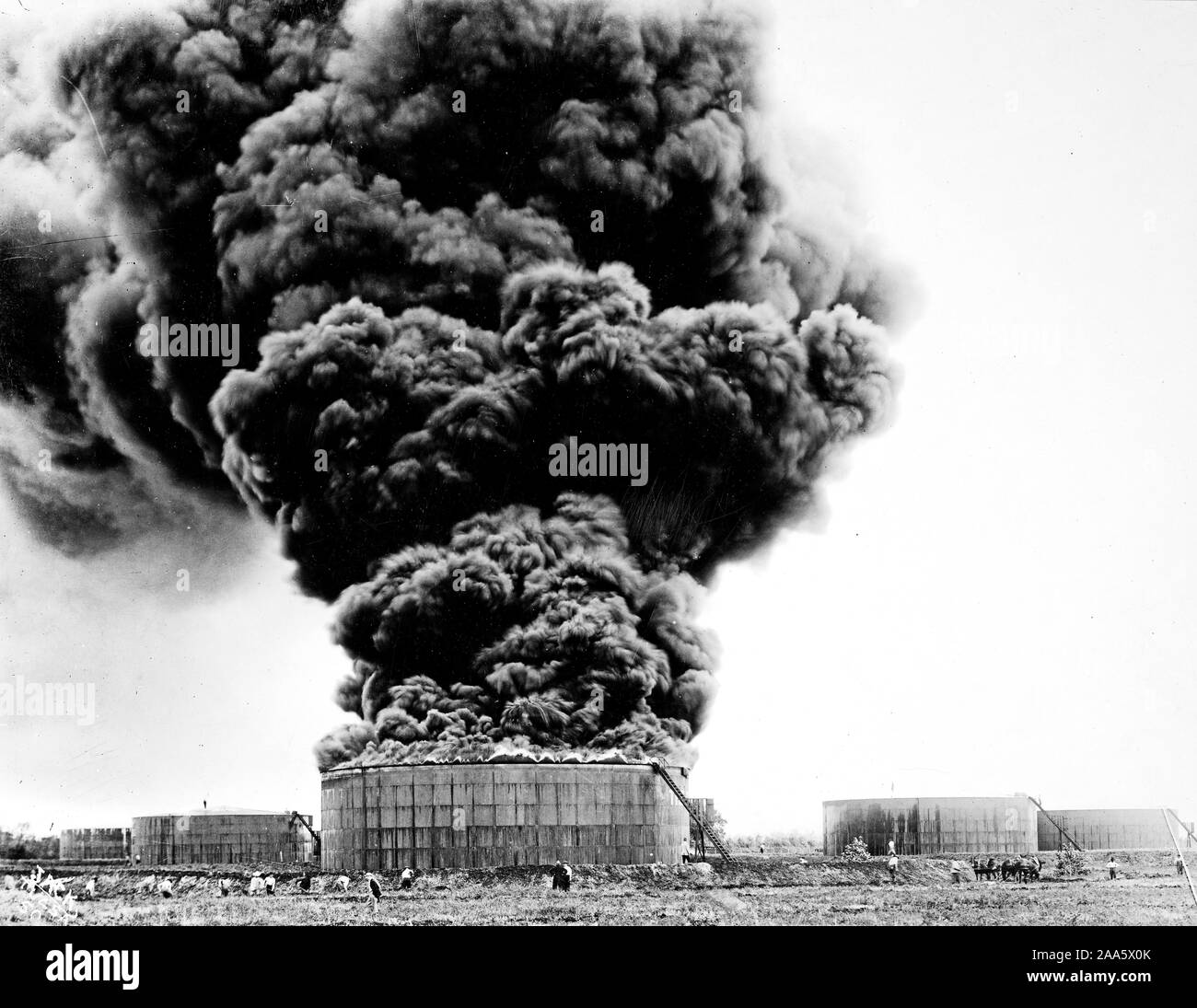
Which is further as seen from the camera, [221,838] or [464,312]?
[221,838]

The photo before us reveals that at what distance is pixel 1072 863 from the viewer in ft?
278

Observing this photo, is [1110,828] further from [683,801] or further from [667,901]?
[667,901]

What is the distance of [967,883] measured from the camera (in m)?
75.9

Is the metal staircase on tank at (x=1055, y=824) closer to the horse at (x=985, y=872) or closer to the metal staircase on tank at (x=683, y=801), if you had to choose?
the horse at (x=985, y=872)

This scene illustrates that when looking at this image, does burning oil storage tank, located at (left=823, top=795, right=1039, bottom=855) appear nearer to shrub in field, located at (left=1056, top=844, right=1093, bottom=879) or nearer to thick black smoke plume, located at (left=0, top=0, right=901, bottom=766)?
shrub in field, located at (left=1056, top=844, right=1093, bottom=879)

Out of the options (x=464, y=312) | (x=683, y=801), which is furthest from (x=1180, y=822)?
(x=464, y=312)

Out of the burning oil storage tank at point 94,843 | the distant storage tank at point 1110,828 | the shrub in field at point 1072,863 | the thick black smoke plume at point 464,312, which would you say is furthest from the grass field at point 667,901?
the burning oil storage tank at point 94,843

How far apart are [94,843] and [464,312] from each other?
45137 mm

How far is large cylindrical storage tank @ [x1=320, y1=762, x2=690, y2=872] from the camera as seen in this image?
72188mm

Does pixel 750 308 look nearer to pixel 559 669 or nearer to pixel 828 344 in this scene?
pixel 828 344

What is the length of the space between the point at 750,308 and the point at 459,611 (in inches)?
627

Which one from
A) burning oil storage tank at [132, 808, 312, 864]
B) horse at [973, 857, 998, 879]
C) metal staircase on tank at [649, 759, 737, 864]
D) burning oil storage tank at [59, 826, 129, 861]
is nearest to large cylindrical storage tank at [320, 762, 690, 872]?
metal staircase on tank at [649, 759, 737, 864]

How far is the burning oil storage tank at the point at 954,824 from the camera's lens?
89000mm

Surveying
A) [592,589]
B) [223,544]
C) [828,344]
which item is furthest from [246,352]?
[828,344]
